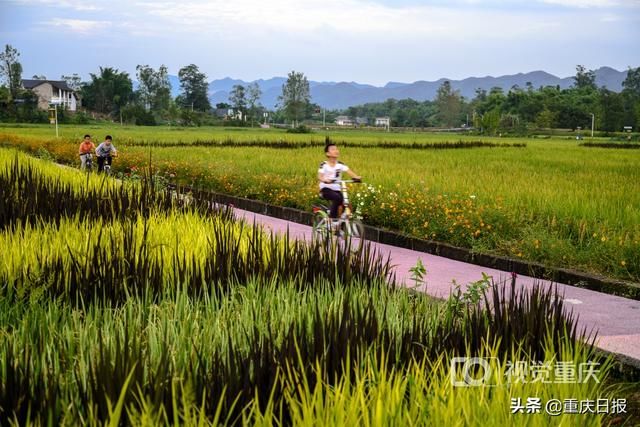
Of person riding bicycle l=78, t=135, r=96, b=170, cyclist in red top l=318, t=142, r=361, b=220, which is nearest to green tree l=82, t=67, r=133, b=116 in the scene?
person riding bicycle l=78, t=135, r=96, b=170

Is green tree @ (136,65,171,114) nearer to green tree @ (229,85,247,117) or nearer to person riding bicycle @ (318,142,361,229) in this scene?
green tree @ (229,85,247,117)

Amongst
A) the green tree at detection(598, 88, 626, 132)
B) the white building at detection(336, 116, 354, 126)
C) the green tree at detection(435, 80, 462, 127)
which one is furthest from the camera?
the white building at detection(336, 116, 354, 126)

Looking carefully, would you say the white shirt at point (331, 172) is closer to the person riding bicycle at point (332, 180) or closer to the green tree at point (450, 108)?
the person riding bicycle at point (332, 180)

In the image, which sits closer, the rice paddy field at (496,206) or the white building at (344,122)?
the rice paddy field at (496,206)

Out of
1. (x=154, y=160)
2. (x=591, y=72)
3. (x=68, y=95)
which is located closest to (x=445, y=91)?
(x=591, y=72)

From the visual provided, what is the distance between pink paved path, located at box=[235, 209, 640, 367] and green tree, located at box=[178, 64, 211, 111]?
4988 inches

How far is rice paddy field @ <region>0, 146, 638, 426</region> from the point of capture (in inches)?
118

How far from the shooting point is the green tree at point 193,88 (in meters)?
134

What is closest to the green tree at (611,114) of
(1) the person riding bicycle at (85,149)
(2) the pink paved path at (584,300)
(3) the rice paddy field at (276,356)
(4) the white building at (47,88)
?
(4) the white building at (47,88)

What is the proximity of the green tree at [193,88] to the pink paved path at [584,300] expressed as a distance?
127 meters

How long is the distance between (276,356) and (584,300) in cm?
433

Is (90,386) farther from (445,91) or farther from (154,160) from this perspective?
(445,91)

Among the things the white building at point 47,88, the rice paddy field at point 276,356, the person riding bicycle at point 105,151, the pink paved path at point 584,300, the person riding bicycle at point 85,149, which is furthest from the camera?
the white building at point 47,88

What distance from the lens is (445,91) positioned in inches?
5733
